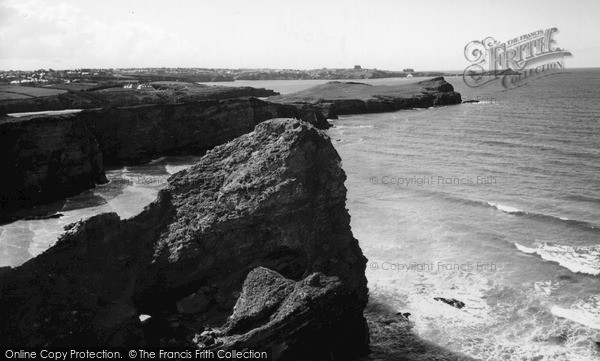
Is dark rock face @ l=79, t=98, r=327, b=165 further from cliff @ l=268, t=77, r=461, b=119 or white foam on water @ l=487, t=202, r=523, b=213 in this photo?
cliff @ l=268, t=77, r=461, b=119

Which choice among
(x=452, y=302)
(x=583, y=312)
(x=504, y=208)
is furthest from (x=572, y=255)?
(x=452, y=302)

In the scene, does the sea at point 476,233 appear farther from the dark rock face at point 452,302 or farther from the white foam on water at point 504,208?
the dark rock face at point 452,302

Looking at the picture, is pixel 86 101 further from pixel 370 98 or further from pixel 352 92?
pixel 352 92

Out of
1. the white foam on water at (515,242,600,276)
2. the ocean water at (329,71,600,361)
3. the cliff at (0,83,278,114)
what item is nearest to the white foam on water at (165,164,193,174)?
the ocean water at (329,71,600,361)

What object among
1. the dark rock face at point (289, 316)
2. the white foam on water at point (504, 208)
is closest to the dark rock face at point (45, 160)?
the dark rock face at point (289, 316)

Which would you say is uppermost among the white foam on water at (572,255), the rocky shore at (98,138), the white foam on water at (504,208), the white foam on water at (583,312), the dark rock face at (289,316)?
the rocky shore at (98,138)
